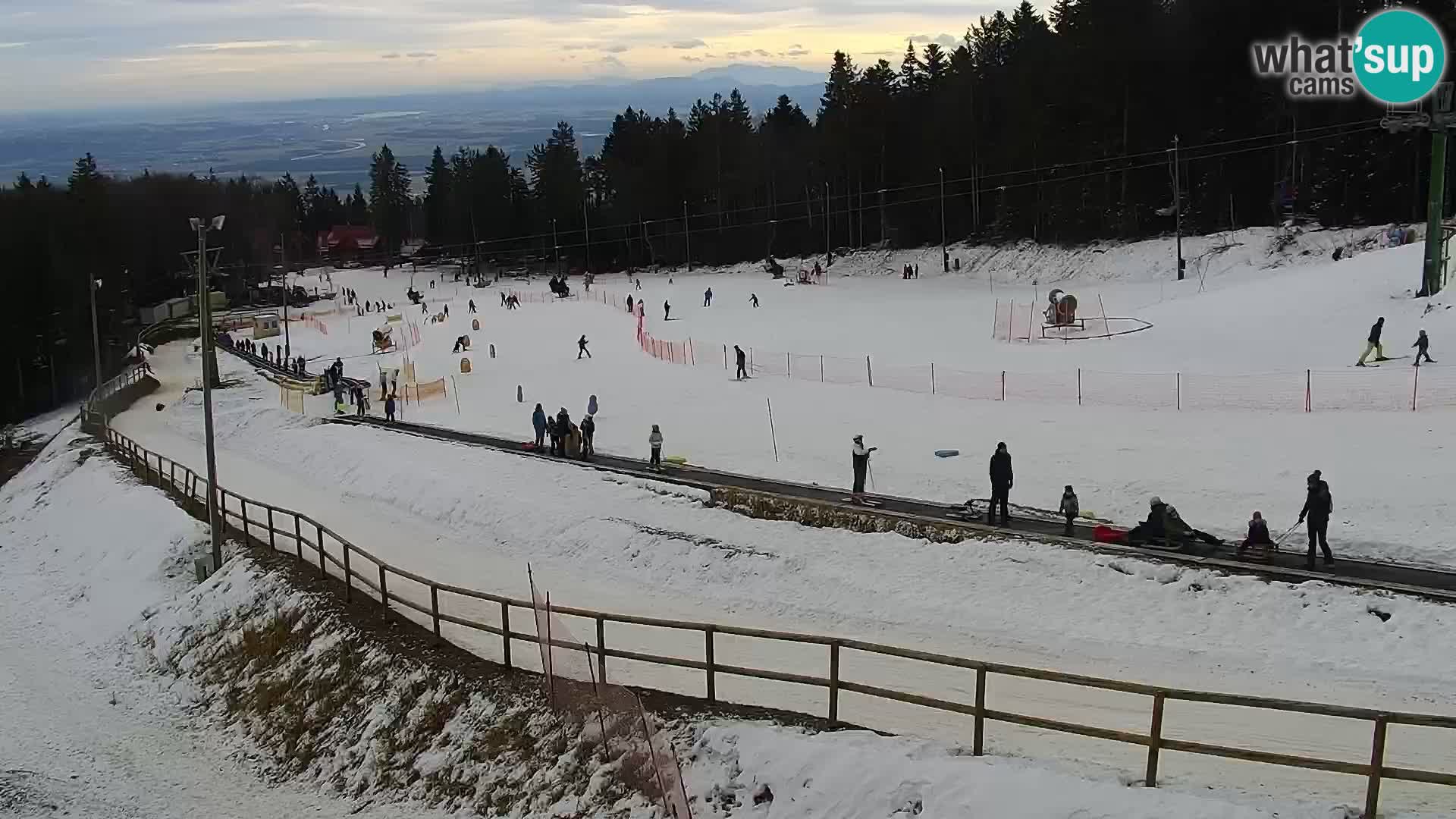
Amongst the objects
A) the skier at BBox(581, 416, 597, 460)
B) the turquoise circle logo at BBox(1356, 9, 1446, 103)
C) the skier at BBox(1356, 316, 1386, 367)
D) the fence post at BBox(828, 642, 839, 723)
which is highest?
the turquoise circle logo at BBox(1356, 9, 1446, 103)

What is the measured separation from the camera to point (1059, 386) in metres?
32.5

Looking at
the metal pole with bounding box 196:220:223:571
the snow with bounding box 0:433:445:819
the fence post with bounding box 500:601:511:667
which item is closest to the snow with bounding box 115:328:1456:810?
the fence post with bounding box 500:601:511:667

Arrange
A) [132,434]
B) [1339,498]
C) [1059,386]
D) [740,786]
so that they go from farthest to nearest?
[132,434], [1059,386], [1339,498], [740,786]

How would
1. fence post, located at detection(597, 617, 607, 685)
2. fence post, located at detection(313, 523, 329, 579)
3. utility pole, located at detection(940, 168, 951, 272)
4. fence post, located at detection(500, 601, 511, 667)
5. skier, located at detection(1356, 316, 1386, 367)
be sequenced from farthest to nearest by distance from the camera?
1. utility pole, located at detection(940, 168, 951, 272)
2. skier, located at detection(1356, 316, 1386, 367)
3. fence post, located at detection(313, 523, 329, 579)
4. fence post, located at detection(500, 601, 511, 667)
5. fence post, located at detection(597, 617, 607, 685)

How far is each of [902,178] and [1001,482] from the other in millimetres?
75047

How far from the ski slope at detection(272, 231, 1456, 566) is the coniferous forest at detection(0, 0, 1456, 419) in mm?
7296

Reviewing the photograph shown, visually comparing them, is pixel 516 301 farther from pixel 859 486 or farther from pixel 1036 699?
pixel 1036 699

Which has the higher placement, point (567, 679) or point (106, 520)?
point (567, 679)

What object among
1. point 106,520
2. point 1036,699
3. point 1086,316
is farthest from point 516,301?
point 1036,699

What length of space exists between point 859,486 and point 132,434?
33790 millimetres

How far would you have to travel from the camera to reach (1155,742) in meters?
9.30

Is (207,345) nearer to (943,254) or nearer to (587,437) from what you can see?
(587,437)

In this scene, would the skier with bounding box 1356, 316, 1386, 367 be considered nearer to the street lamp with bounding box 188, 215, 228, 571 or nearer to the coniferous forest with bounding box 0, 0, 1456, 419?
the coniferous forest with bounding box 0, 0, 1456, 419

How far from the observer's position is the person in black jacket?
20.7 meters
